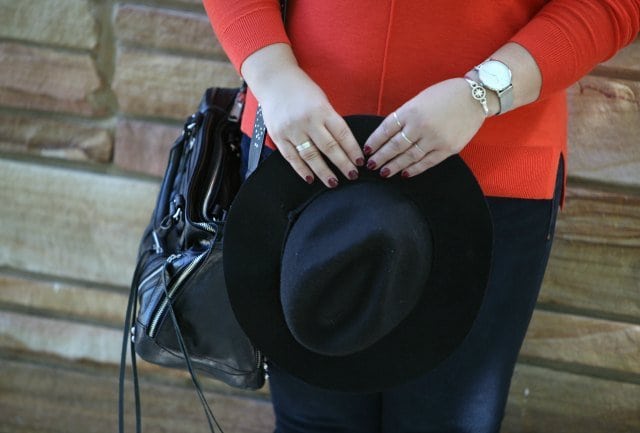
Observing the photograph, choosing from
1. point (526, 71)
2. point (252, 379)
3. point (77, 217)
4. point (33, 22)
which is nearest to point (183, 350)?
point (252, 379)

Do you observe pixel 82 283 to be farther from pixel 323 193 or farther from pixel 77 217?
pixel 323 193

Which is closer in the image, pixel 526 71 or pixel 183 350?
pixel 526 71

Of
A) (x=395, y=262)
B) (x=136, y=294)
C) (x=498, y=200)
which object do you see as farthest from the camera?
(x=136, y=294)

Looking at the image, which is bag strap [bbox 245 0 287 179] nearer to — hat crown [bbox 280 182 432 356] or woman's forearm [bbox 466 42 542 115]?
hat crown [bbox 280 182 432 356]

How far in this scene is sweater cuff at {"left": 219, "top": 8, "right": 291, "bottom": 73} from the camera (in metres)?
0.84

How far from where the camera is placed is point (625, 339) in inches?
54.6

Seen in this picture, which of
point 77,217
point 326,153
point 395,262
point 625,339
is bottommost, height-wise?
point 625,339

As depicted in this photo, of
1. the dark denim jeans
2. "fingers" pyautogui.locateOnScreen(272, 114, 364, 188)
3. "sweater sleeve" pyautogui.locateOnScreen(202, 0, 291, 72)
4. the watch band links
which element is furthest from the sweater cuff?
the dark denim jeans

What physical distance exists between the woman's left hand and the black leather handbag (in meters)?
0.19

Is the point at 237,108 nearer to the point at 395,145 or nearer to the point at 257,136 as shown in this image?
the point at 257,136

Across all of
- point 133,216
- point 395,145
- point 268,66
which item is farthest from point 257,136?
point 133,216

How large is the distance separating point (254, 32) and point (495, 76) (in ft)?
0.94

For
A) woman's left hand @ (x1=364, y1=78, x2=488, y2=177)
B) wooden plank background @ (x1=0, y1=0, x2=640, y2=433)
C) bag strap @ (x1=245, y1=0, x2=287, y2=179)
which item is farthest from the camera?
wooden plank background @ (x1=0, y1=0, x2=640, y2=433)

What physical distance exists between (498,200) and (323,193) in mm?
226
